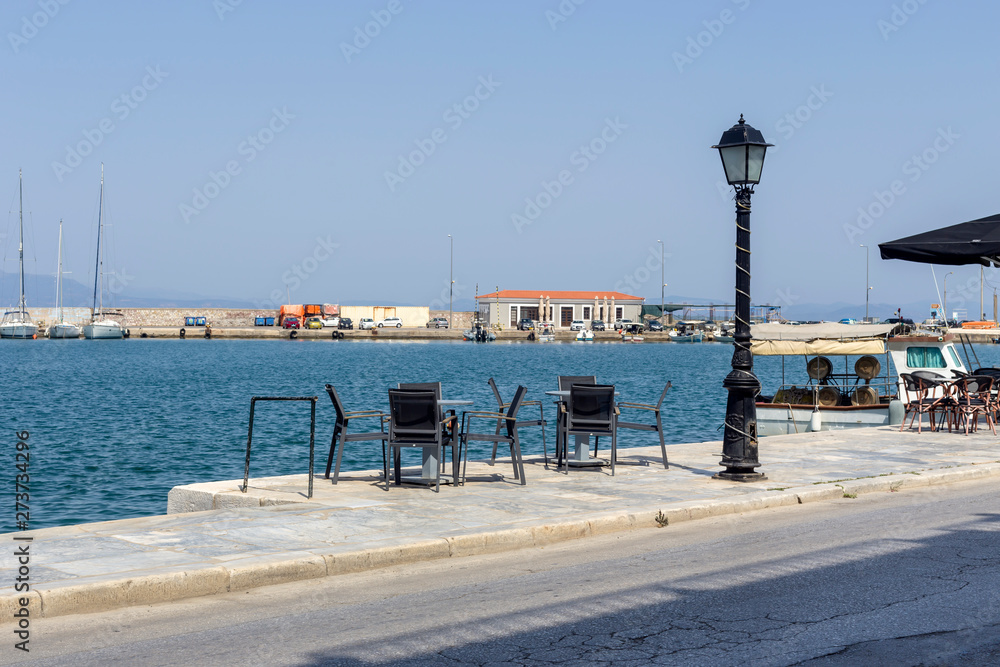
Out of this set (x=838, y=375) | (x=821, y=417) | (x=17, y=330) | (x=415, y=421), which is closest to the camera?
(x=415, y=421)

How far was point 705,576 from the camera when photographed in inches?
307

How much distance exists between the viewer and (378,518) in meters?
9.70

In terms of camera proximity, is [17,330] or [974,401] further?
[17,330]

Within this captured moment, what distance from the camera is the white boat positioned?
22688mm

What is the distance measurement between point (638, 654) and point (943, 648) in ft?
5.88

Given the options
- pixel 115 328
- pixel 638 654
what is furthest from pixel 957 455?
pixel 115 328

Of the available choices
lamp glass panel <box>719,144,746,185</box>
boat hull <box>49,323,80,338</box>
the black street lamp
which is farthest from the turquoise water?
boat hull <box>49,323,80,338</box>

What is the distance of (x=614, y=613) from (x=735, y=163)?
7.57 meters

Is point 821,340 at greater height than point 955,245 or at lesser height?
lesser

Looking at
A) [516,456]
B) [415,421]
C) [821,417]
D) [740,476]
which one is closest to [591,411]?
[516,456]

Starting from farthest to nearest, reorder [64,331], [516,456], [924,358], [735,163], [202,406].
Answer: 1. [64,331]
2. [202,406]
3. [924,358]
4. [735,163]
5. [516,456]

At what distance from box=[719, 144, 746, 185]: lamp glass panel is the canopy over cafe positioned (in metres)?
136

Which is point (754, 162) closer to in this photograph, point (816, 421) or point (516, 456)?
point (516, 456)

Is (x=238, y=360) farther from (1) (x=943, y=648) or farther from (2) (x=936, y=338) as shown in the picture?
(1) (x=943, y=648)
